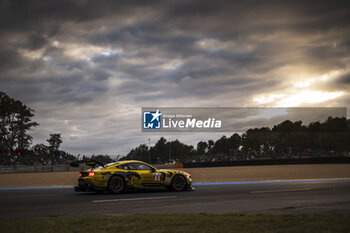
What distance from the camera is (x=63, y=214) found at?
8406 mm

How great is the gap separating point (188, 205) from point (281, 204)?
2430mm

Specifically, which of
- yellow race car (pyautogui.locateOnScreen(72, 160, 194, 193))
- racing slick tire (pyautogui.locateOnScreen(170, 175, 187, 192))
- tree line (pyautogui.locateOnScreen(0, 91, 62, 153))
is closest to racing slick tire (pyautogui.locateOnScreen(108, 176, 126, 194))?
yellow race car (pyautogui.locateOnScreen(72, 160, 194, 193))

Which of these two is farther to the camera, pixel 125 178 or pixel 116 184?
pixel 125 178

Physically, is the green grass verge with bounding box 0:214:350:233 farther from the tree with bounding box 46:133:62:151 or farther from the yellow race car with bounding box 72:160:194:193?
the tree with bounding box 46:133:62:151

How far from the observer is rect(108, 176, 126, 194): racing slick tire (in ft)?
44.7

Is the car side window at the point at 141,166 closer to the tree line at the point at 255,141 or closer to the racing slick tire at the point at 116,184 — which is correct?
the racing slick tire at the point at 116,184

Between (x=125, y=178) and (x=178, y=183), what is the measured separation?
2200 millimetres

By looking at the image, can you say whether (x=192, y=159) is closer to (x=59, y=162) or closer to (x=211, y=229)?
(x=59, y=162)

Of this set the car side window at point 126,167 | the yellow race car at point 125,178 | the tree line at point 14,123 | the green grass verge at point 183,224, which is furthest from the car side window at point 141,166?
the tree line at point 14,123

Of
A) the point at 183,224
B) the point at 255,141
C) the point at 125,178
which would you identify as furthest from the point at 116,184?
the point at 255,141

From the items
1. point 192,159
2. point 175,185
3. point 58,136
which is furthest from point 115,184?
point 58,136

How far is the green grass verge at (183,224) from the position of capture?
20.1 ft

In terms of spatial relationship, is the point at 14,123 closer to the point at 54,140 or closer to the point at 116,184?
the point at 54,140

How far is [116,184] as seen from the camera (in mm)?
13758
